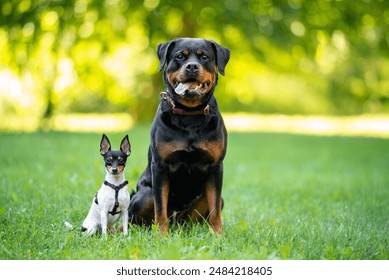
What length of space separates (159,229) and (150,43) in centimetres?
873

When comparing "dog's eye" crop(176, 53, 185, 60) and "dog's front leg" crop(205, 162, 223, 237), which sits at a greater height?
"dog's eye" crop(176, 53, 185, 60)

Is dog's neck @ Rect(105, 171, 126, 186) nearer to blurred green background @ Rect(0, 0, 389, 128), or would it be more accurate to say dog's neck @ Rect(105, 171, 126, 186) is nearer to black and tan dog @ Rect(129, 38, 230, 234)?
black and tan dog @ Rect(129, 38, 230, 234)

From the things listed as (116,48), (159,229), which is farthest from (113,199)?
(116,48)

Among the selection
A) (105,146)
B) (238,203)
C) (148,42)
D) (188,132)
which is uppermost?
(148,42)

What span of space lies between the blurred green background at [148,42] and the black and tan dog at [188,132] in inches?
319

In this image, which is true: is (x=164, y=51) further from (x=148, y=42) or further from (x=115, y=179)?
(x=148, y=42)

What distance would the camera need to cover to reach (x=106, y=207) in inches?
155

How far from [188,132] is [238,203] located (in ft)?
7.86

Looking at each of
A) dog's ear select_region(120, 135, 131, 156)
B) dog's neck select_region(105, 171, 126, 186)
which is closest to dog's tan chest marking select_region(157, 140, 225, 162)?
dog's ear select_region(120, 135, 131, 156)

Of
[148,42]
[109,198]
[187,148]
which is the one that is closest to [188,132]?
[187,148]

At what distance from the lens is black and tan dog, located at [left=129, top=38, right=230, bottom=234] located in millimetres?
3943

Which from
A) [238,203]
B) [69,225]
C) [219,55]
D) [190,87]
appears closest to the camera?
[190,87]

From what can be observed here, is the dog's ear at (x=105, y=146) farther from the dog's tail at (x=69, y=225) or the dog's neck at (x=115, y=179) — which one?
the dog's tail at (x=69, y=225)

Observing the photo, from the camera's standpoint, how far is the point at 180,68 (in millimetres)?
3916
